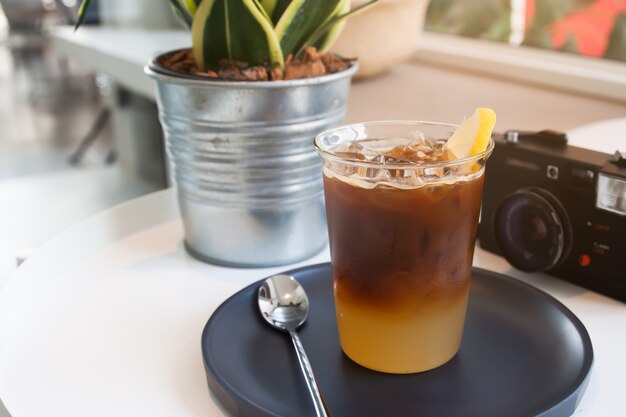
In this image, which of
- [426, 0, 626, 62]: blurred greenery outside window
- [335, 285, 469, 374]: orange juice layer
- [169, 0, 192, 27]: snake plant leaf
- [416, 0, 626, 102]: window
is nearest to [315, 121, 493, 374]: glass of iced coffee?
[335, 285, 469, 374]: orange juice layer

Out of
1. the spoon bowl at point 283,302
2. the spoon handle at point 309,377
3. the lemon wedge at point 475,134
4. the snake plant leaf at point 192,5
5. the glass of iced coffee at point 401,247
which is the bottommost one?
the spoon bowl at point 283,302

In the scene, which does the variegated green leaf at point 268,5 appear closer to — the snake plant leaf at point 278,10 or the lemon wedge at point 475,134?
the snake plant leaf at point 278,10

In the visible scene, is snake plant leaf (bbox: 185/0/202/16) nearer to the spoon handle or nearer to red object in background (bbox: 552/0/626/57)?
the spoon handle

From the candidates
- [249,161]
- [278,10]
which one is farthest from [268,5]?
[249,161]

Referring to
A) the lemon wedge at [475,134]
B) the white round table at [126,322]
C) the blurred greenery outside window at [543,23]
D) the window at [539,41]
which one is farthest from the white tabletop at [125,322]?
the blurred greenery outside window at [543,23]

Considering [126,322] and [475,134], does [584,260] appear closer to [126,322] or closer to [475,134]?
[475,134]

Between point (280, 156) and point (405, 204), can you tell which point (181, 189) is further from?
point (405, 204)

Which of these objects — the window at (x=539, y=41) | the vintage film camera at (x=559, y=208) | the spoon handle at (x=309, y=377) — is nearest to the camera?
the spoon handle at (x=309, y=377)
